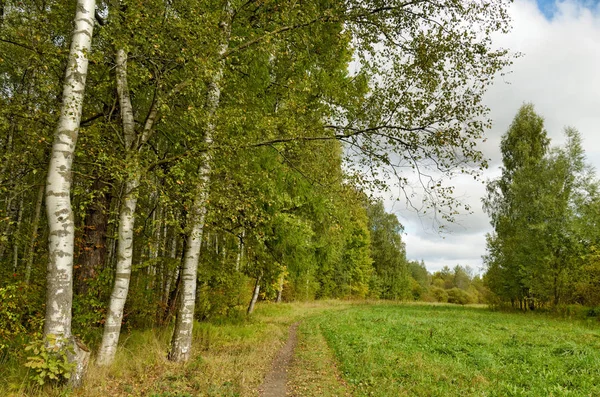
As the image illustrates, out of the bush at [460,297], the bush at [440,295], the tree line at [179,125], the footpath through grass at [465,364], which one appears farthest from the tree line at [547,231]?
the bush at [440,295]

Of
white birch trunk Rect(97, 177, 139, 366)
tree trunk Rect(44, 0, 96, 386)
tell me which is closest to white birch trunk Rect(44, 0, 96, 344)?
tree trunk Rect(44, 0, 96, 386)

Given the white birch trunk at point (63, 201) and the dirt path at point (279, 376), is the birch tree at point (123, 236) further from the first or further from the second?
the dirt path at point (279, 376)

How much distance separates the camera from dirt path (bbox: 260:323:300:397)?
6.61m

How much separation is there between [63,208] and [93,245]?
161 inches

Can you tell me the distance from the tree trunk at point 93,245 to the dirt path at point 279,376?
16.0ft

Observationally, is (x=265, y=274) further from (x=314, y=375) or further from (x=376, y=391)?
(x=376, y=391)

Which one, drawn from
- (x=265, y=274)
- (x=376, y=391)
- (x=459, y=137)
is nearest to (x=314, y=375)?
(x=376, y=391)

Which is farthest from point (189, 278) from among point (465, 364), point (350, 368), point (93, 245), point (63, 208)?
point (465, 364)

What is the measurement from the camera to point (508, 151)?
31.5m

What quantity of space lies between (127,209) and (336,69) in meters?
8.78

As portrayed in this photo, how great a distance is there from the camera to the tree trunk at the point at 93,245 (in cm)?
835

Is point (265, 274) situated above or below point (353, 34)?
below

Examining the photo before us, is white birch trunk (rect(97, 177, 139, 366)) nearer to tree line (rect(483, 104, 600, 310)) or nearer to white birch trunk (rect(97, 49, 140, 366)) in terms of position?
white birch trunk (rect(97, 49, 140, 366))

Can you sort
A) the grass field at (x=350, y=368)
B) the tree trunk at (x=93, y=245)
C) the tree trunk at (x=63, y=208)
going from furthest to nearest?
the tree trunk at (x=93, y=245), the grass field at (x=350, y=368), the tree trunk at (x=63, y=208)
